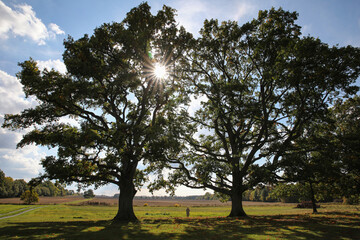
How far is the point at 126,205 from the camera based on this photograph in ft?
70.5

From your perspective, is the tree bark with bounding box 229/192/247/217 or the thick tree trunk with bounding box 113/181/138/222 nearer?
the thick tree trunk with bounding box 113/181/138/222

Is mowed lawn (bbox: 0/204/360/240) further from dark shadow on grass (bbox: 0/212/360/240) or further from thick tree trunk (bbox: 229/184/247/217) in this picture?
thick tree trunk (bbox: 229/184/247/217)

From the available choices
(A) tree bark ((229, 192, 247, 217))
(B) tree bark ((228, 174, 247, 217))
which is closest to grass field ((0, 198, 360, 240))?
(A) tree bark ((229, 192, 247, 217))

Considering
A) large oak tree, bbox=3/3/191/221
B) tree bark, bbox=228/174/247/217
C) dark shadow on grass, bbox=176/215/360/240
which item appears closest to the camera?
dark shadow on grass, bbox=176/215/360/240

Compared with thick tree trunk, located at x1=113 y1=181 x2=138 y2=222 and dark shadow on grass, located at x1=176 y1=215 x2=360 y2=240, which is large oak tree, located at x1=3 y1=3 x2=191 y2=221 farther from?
dark shadow on grass, located at x1=176 y1=215 x2=360 y2=240

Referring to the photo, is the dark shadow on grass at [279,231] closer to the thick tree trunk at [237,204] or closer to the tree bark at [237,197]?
the thick tree trunk at [237,204]

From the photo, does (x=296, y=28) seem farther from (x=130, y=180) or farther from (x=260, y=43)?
(x=130, y=180)

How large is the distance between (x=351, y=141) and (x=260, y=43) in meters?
13.3

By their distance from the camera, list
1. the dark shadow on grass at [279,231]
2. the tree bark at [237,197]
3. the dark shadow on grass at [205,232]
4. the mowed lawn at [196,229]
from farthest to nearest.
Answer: the tree bark at [237,197] < the mowed lawn at [196,229] < the dark shadow on grass at [205,232] < the dark shadow on grass at [279,231]

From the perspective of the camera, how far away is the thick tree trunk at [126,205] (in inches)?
821

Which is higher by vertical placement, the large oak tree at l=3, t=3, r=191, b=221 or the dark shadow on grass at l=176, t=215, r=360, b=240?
the large oak tree at l=3, t=3, r=191, b=221

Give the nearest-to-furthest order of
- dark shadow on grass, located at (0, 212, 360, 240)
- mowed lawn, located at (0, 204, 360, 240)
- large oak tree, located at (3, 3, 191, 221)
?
1. dark shadow on grass, located at (0, 212, 360, 240)
2. mowed lawn, located at (0, 204, 360, 240)
3. large oak tree, located at (3, 3, 191, 221)

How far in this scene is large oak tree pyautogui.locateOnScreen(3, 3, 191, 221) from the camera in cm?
1809

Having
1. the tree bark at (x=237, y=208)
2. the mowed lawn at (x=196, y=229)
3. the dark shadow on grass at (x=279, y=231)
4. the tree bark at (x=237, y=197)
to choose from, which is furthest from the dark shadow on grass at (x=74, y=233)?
the tree bark at (x=237, y=197)
